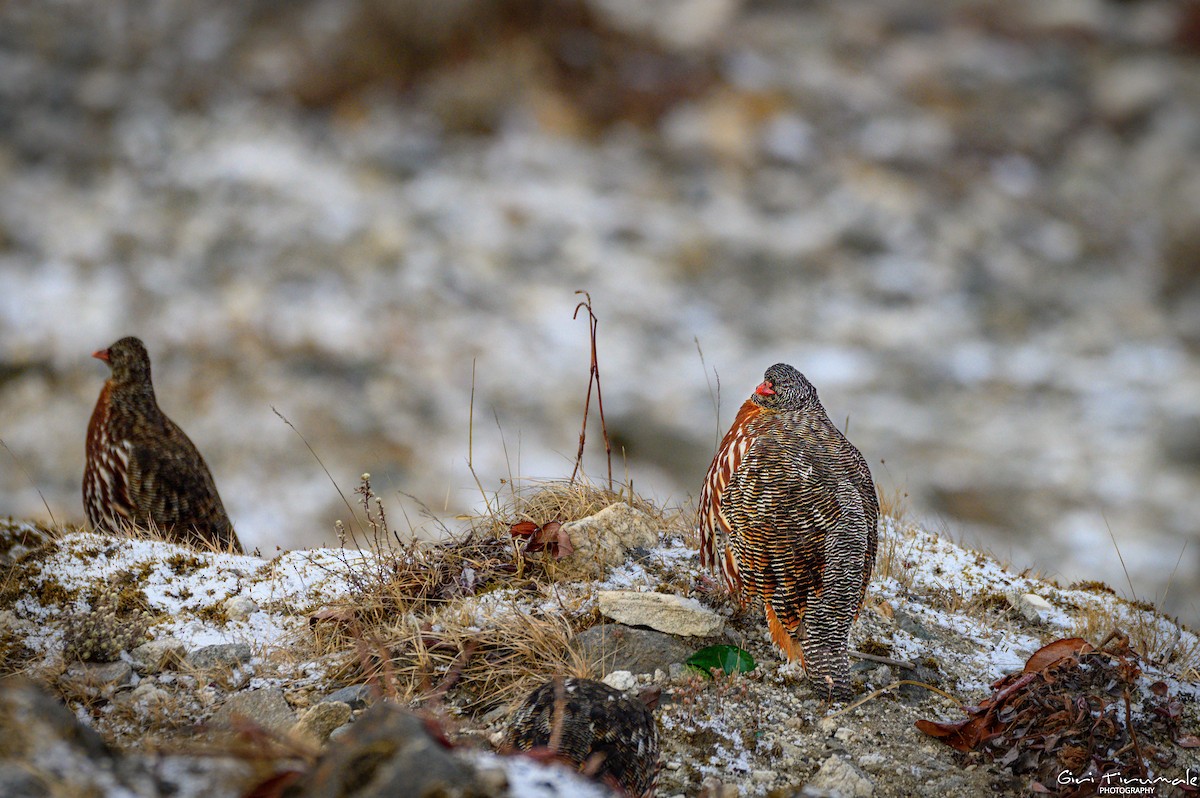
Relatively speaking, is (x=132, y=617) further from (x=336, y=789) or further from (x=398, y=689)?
(x=336, y=789)

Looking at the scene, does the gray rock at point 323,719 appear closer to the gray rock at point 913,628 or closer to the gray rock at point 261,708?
the gray rock at point 261,708

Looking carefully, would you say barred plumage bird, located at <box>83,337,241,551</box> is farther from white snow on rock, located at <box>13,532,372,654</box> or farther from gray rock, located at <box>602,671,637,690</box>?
gray rock, located at <box>602,671,637,690</box>

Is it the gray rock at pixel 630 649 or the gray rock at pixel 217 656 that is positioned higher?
the gray rock at pixel 630 649

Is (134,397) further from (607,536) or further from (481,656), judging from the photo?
(481,656)

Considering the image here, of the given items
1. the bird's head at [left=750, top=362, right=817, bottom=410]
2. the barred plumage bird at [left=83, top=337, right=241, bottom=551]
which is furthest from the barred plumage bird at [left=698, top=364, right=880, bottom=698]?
the barred plumage bird at [left=83, top=337, right=241, bottom=551]

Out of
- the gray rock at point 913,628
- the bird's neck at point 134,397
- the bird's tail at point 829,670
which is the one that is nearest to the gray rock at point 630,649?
the bird's tail at point 829,670

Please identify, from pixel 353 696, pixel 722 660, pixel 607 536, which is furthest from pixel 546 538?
pixel 353 696
